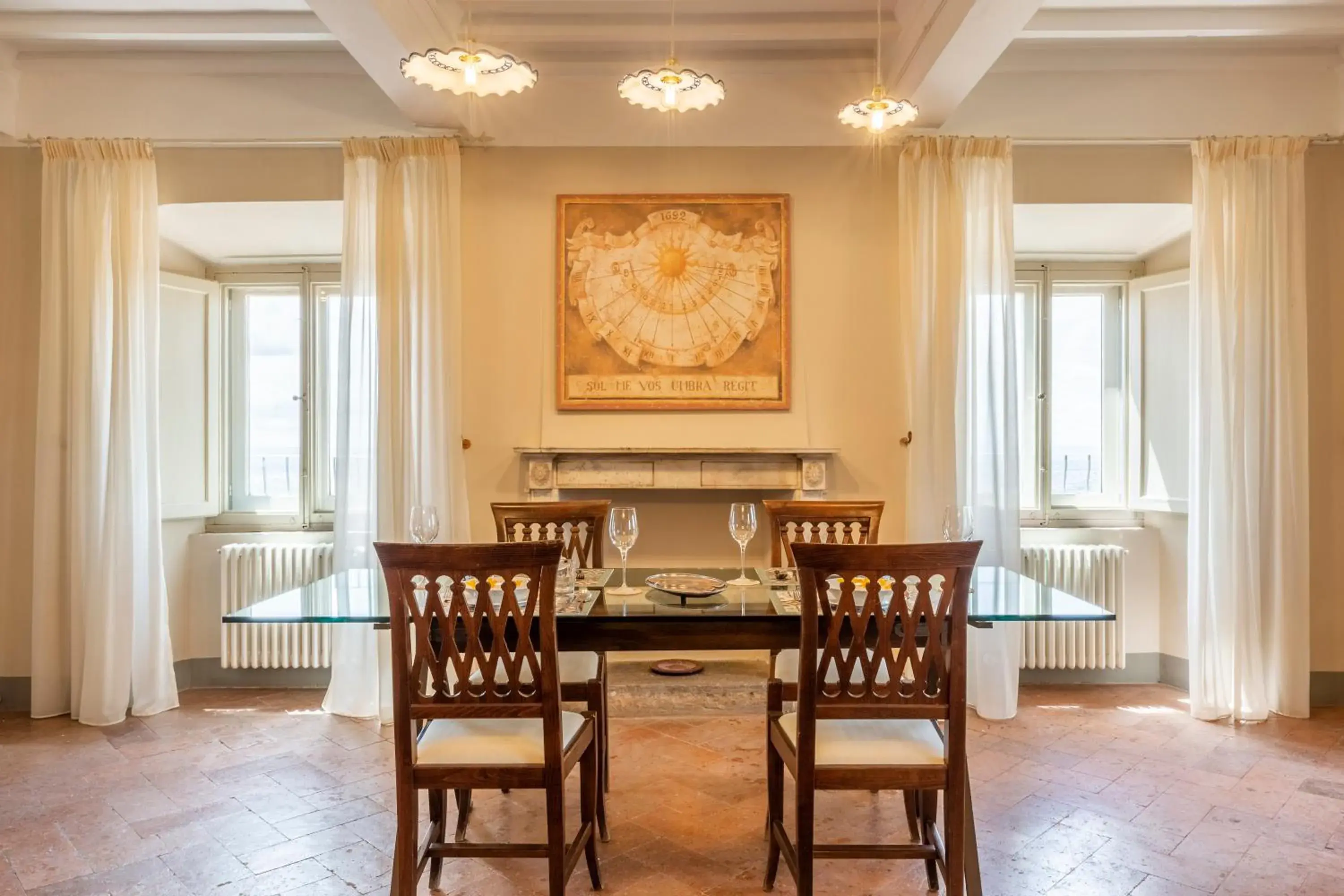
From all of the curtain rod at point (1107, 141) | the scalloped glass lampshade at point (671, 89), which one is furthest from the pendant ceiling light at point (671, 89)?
the curtain rod at point (1107, 141)

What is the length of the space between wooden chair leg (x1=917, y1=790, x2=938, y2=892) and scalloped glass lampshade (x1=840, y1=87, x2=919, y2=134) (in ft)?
6.70

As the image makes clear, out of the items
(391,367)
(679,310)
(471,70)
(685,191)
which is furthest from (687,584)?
(685,191)

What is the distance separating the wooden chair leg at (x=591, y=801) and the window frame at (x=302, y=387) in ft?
9.01

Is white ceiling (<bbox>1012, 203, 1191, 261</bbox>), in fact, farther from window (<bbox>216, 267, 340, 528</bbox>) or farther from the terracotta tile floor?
window (<bbox>216, 267, 340, 528</bbox>)

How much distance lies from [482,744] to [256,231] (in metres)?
3.33

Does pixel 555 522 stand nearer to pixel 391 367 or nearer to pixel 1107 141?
pixel 391 367

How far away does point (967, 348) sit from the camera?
382cm

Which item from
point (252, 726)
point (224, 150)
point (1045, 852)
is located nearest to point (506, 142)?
point (224, 150)

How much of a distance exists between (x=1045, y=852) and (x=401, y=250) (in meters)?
3.39

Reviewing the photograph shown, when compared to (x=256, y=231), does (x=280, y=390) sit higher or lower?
lower

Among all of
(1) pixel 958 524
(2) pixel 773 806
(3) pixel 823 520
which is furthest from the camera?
(3) pixel 823 520

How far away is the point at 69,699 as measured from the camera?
12.6 ft

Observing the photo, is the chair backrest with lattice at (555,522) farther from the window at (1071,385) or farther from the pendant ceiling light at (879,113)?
the window at (1071,385)

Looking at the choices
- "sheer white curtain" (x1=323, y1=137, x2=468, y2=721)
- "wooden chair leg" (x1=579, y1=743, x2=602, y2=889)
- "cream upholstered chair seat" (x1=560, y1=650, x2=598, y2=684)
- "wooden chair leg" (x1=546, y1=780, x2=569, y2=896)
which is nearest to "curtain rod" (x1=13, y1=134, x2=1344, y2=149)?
"sheer white curtain" (x1=323, y1=137, x2=468, y2=721)
